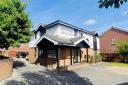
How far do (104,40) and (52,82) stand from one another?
107 feet

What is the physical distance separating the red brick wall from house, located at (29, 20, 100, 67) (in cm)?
1295

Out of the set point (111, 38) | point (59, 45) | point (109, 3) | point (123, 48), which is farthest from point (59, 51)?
point (111, 38)

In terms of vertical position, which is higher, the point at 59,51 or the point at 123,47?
the point at 123,47

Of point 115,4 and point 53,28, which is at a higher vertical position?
point 53,28

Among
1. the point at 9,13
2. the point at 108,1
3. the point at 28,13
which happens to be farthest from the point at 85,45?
the point at 108,1

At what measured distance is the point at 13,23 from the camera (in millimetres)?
21000

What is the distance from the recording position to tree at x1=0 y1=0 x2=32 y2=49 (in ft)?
65.0

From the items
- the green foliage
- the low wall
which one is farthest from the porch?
the green foliage

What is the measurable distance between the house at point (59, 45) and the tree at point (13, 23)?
4.11 m

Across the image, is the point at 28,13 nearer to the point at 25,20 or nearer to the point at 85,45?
the point at 25,20

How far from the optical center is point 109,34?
47.9m

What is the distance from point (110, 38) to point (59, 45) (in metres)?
24.2

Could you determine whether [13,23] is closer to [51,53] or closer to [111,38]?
[51,53]

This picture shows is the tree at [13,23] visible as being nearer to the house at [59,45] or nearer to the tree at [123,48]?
the house at [59,45]
